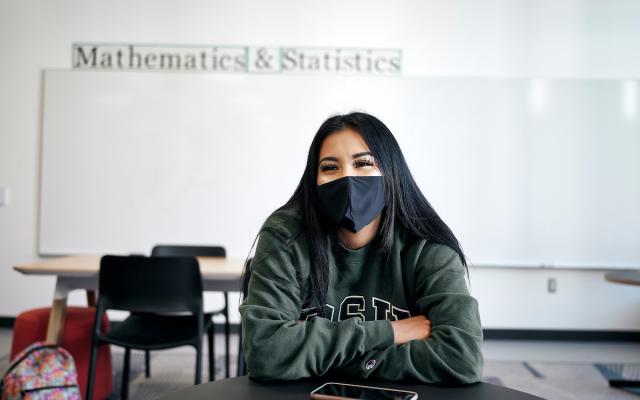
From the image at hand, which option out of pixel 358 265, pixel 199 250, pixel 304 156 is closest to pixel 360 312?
pixel 358 265

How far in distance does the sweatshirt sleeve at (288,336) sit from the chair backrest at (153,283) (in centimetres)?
110

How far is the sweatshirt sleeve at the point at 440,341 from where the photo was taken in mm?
884

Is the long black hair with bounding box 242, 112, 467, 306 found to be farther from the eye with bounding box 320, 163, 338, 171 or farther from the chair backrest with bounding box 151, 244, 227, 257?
the chair backrest with bounding box 151, 244, 227, 257

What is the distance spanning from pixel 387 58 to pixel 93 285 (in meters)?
2.78

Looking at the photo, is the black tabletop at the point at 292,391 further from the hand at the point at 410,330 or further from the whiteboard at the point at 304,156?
the whiteboard at the point at 304,156

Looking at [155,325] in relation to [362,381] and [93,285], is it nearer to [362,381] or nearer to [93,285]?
[93,285]

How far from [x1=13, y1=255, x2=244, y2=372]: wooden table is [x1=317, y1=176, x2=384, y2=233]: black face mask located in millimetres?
1216

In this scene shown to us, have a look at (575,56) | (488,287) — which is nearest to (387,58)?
(575,56)

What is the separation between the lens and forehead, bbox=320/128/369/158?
3.79ft

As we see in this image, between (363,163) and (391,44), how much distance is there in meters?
3.09

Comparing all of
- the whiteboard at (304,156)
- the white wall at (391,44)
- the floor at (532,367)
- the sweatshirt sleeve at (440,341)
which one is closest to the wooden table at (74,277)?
the floor at (532,367)

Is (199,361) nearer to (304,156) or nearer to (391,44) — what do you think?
(304,156)

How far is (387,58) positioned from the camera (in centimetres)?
396

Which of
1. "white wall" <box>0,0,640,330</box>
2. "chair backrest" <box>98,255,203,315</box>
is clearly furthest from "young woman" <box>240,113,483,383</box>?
"white wall" <box>0,0,640,330</box>
